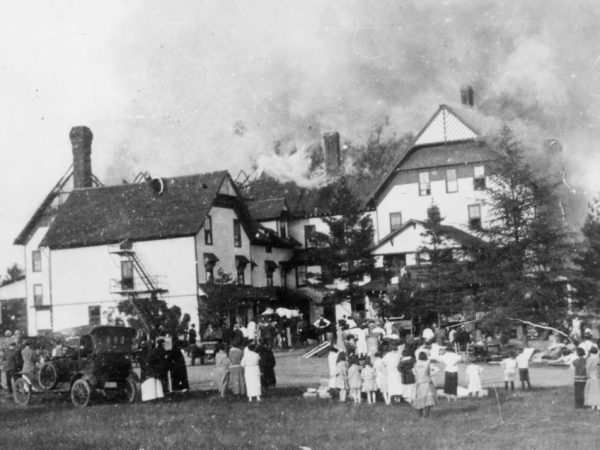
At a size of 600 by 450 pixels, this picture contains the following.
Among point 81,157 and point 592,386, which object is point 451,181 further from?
point 592,386

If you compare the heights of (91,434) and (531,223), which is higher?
(531,223)

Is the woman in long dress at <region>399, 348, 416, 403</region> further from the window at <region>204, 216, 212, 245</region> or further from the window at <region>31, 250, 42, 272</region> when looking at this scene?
the window at <region>31, 250, 42, 272</region>

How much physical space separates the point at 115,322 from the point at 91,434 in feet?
101

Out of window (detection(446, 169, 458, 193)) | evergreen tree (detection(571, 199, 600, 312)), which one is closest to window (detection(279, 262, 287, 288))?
window (detection(446, 169, 458, 193))

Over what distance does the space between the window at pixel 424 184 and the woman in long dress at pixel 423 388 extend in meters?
37.6

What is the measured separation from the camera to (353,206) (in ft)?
163

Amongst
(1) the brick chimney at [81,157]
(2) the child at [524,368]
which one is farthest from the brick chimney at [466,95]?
(2) the child at [524,368]

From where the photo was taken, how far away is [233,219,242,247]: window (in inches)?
2080

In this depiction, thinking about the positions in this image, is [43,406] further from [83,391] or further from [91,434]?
[91,434]

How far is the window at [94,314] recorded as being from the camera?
50.4 m

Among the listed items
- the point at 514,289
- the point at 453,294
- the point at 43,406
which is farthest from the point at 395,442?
the point at 453,294

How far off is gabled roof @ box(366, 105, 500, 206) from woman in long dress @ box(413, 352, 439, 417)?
115 feet

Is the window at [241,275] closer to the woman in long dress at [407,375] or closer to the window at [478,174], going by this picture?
the window at [478,174]

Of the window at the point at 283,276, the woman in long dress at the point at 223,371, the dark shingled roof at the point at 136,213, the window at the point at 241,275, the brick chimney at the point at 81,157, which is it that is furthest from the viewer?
the window at the point at 283,276
